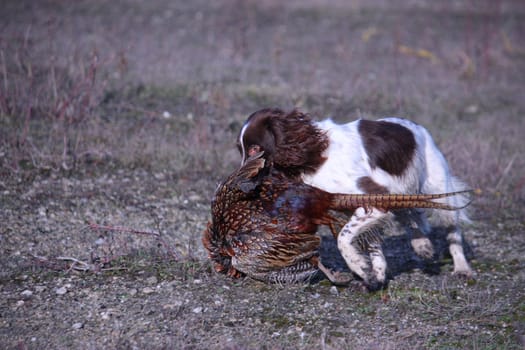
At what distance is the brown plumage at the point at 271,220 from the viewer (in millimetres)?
4168

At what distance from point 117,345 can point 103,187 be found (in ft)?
8.20

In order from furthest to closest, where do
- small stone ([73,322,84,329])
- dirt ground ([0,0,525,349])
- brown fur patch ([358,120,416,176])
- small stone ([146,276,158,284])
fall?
brown fur patch ([358,120,416,176]), small stone ([146,276,158,284]), dirt ground ([0,0,525,349]), small stone ([73,322,84,329])

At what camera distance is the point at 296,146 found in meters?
4.69

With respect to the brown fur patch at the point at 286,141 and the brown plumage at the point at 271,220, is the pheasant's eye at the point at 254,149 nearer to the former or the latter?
the brown fur patch at the point at 286,141

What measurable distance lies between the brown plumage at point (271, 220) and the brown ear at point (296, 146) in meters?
0.28

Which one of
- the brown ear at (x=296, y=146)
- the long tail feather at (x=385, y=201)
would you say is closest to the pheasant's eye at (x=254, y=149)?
the brown ear at (x=296, y=146)

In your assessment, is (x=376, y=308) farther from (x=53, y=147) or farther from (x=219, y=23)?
(x=219, y=23)

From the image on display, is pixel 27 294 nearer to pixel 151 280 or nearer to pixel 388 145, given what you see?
pixel 151 280

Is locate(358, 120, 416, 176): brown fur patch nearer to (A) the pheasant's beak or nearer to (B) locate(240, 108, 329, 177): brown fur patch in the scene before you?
(B) locate(240, 108, 329, 177): brown fur patch

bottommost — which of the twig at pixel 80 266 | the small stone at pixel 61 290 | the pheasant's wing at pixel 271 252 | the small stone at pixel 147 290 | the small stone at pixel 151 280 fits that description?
the small stone at pixel 151 280

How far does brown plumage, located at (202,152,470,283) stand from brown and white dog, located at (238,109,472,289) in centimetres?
24

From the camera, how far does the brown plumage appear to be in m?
4.17

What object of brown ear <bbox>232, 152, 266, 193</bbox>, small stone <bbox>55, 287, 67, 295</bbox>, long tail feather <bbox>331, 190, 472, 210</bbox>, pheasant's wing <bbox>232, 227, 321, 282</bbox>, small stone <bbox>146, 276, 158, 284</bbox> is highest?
brown ear <bbox>232, 152, 266, 193</bbox>

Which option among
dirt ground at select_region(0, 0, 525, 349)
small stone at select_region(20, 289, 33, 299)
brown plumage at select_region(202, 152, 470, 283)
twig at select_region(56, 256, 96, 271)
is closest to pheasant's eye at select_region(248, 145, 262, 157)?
brown plumage at select_region(202, 152, 470, 283)
